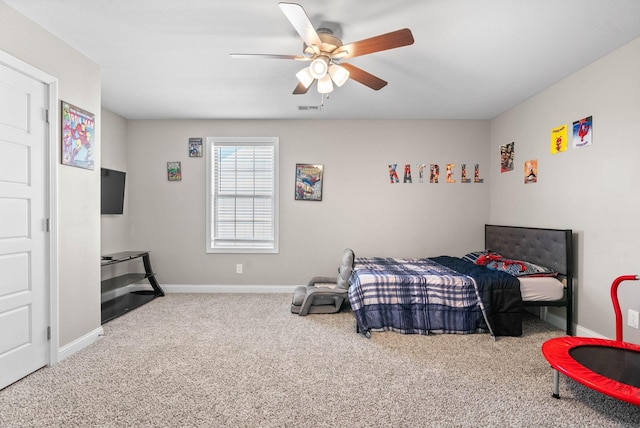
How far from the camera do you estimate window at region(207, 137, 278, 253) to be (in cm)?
454

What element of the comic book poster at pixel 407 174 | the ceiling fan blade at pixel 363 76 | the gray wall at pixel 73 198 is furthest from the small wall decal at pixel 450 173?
the gray wall at pixel 73 198

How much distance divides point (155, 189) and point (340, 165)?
109 inches

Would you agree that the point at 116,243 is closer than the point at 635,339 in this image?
No

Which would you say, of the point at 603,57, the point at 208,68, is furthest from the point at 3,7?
the point at 603,57

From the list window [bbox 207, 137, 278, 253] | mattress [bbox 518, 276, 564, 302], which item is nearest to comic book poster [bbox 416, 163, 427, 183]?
mattress [bbox 518, 276, 564, 302]

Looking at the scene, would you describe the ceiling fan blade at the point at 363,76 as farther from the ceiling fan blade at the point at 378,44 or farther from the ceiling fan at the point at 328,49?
the ceiling fan blade at the point at 378,44

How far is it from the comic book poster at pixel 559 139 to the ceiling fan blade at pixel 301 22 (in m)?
2.69

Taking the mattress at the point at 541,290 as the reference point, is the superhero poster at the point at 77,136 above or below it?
above

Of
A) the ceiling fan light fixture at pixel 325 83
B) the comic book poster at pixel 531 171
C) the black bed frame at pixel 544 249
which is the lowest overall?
the black bed frame at pixel 544 249

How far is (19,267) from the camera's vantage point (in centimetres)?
217

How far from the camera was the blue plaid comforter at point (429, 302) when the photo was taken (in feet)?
9.75

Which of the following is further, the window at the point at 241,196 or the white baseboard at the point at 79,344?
the window at the point at 241,196

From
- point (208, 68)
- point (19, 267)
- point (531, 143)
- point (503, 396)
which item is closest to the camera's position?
point (503, 396)

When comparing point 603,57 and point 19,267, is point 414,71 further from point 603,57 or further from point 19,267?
point 19,267
